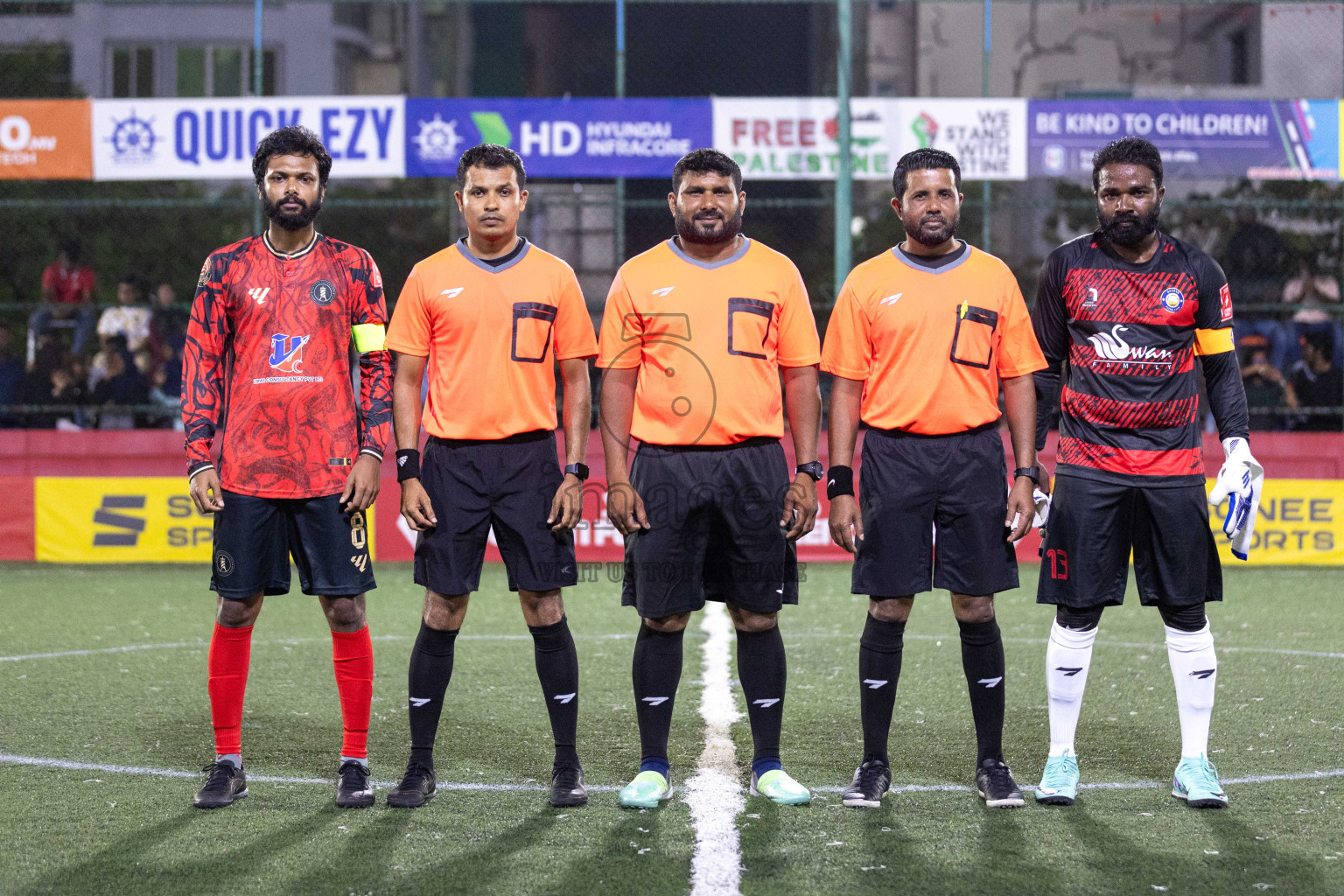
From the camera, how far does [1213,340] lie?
442 centimetres

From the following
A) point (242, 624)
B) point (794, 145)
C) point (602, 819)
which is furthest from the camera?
point (794, 145)

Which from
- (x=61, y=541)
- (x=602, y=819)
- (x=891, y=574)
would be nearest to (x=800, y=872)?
(x=602, y=819)

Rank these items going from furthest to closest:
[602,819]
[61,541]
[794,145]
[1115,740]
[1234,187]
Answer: [1234,187] < [794,145] < [61,541] < [1115,740] < [602,819]

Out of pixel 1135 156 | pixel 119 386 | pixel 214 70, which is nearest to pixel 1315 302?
pixel 1135 156

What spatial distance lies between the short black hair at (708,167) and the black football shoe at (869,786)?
1879 mm

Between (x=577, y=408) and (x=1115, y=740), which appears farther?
(x=1115, y=740)

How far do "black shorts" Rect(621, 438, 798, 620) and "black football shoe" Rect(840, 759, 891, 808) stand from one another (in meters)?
0.59

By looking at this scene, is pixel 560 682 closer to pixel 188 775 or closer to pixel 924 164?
pixel 188 775

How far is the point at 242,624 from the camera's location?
439cm

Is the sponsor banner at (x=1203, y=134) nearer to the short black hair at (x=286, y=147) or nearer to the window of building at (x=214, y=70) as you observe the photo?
the short black hair at (x=286, y=147)

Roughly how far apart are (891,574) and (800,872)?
1.07 m

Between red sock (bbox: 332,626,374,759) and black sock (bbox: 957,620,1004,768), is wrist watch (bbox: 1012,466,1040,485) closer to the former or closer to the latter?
black sock (bbox: 957,620,1004,768)

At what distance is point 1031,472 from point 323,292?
2329 mm

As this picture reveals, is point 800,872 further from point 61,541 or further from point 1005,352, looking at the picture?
point 61,541
